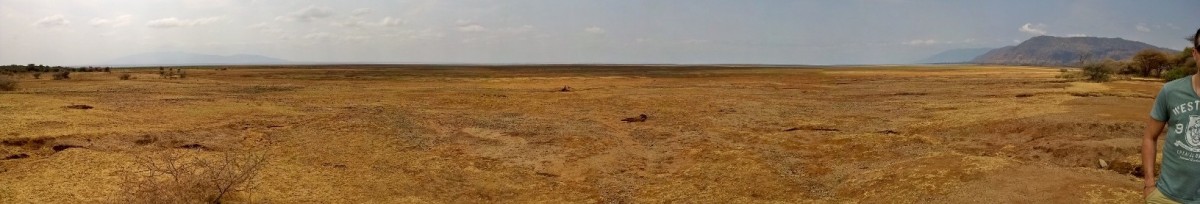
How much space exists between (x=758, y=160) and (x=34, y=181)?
43.3 feet

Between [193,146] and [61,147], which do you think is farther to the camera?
[193,146]

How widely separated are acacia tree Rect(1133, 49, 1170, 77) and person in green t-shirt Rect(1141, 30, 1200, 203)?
208 ft

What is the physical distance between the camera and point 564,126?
69.0 feet

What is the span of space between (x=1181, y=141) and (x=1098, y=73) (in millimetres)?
51476

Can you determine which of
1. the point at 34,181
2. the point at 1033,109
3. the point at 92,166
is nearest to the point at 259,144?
the point at 92,166

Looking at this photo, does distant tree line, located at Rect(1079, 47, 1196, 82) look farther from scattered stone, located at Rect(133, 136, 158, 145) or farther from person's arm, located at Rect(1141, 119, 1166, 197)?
scattered stone, located at Rect(133, 136, 158, 145)

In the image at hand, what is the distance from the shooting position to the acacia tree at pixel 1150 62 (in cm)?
5301

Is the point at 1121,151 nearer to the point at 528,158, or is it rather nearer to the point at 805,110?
the point at 528,158

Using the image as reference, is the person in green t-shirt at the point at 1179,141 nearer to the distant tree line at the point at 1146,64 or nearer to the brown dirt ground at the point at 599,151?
the brown dirt ground at the point at 599,151

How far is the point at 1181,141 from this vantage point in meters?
4.02

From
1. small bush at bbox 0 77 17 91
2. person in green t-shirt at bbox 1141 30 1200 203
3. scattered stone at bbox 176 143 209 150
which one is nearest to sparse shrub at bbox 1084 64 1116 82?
person in green t-shirt at bbox 1141 30 1200 203

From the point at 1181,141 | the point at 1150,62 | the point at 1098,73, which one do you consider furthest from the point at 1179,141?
the point at 1150,62

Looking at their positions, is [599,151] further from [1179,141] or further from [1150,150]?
[1179,141]

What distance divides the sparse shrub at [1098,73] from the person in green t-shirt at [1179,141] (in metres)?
48.0
